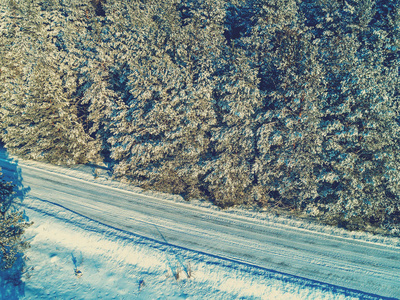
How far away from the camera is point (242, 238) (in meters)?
13.5

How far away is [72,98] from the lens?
2258cm

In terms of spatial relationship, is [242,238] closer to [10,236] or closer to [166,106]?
[166,106]

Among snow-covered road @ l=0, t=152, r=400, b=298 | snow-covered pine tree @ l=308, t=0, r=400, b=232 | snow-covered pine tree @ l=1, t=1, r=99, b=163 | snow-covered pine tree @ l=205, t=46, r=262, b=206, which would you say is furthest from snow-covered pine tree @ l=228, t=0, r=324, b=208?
snow-covered pine tree @ l=1, t=1, r=99, b=163

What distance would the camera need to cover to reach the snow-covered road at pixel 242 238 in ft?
36.8

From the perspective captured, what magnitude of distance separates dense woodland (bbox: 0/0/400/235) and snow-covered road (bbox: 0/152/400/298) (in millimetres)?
1646

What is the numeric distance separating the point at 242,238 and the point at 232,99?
912cm

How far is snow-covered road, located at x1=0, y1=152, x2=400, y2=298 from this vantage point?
36.8 feet

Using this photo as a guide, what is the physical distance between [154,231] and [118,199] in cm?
488

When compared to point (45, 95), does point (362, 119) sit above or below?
below

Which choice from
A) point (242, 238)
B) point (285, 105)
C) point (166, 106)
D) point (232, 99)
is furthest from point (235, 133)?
point (242, 238)

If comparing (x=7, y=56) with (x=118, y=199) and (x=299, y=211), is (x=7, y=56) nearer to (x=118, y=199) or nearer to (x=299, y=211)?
(x=118, y=199)

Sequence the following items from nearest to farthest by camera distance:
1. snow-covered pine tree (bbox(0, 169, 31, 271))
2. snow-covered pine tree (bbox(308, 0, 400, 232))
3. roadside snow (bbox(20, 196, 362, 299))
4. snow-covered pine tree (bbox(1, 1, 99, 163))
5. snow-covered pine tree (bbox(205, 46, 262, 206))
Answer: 1. roadside snow (bbox(20, 196, 362, 299))
2. snow-covered pine tree (bbox(0, 169, 31, 271))
3. snow-covered pine tree (bbox(308, 0, 400, 232))
4. snow-covered pine tree (bbox(205, 46, 262, 206))
5. snow-covered pine tree (bbox(1, 1, 99, 163))

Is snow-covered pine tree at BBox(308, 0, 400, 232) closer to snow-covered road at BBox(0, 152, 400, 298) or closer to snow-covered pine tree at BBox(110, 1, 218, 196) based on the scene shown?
snow-covered road at BBox(0, 152, 400, 298)

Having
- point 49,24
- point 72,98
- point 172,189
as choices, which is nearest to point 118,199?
point 172,189
